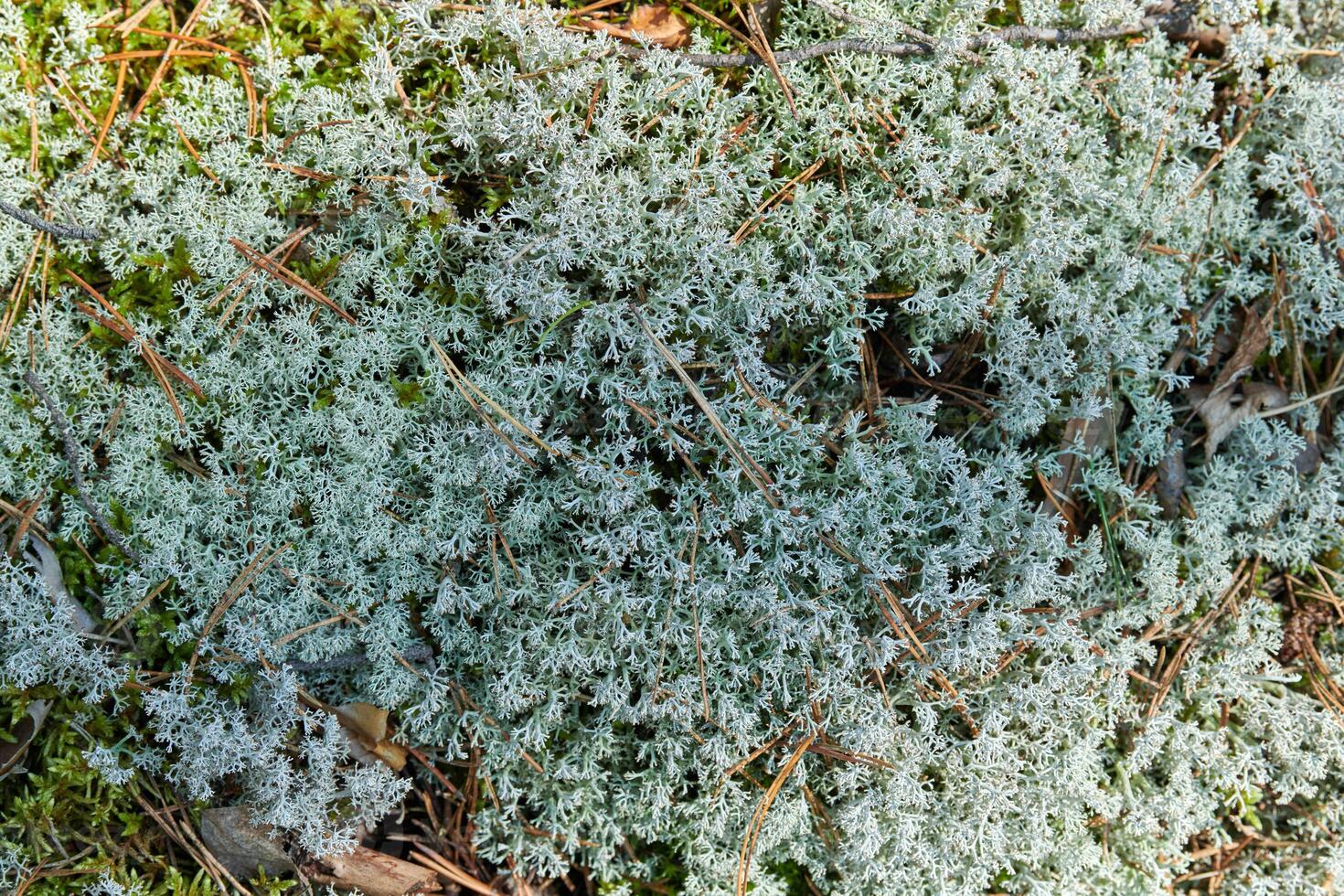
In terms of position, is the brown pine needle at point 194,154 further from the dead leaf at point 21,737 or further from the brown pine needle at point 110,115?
the dead leaf at point 21,737

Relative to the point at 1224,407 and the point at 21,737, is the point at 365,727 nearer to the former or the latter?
the point at 21,737

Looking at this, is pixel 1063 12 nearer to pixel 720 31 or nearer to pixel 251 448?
pixel 720 31

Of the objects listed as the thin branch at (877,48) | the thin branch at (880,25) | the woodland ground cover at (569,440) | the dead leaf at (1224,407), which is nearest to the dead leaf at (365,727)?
the woodland ground cover at (569,440)

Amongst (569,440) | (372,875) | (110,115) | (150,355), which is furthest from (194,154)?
(372,875)

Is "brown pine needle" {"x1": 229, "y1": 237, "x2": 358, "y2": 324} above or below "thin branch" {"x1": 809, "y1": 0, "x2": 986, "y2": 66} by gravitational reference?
below

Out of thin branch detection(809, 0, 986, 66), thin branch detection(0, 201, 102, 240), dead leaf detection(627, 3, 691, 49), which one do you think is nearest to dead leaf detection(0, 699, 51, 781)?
thin branch detection(0, 201, 102, 240)

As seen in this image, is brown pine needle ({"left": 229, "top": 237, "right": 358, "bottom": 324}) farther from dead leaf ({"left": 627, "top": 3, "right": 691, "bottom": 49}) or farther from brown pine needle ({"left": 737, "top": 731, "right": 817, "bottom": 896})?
brown pine needle ({"left": 737, "top": 731, "right": 817, "bottom": 896})

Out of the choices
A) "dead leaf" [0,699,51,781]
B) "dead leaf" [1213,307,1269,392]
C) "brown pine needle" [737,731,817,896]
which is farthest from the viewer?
"dead leaf" [1213,307,1269,392]
